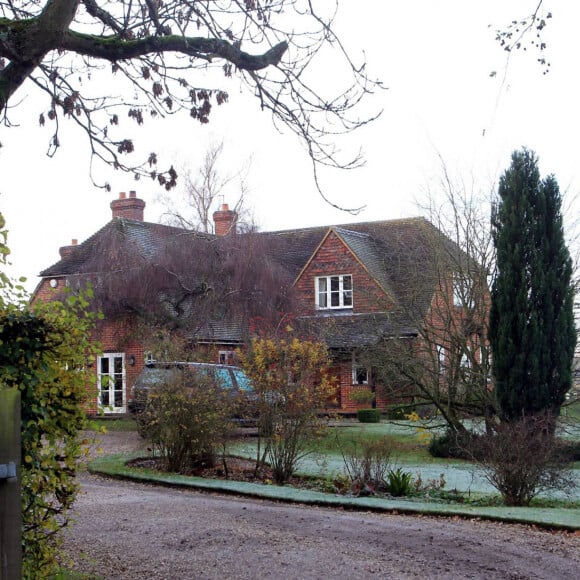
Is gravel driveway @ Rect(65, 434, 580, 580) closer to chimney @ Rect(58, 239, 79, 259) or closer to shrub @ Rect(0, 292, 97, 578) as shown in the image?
shrub @ Rect(0, 292, 97, 578)

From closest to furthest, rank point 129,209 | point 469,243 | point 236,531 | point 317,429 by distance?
point 236,531, point 317,429, point 469,243, point 129,209

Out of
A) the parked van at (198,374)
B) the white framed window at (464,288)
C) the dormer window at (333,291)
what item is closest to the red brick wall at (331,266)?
the dormer window at (333,291)

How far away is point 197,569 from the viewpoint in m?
7.39

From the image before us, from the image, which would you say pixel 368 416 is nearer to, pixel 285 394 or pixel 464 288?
pixel 464 288

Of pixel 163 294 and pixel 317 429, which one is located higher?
pixel 163 294

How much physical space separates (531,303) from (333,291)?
17.6 meters

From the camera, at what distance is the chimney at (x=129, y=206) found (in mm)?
37000

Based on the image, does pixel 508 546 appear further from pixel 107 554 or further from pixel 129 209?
pixel 129 209

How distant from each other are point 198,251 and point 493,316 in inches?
459

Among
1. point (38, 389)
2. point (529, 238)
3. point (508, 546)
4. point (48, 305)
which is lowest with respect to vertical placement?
point (508, 546)

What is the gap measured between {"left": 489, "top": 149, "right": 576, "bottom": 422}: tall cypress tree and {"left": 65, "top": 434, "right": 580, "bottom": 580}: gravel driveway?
28.4 ft

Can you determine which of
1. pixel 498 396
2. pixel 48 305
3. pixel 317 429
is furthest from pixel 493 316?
pixel 48 305

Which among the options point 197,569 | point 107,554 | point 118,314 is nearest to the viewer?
point 197,569

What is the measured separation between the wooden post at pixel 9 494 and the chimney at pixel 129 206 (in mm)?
33954
